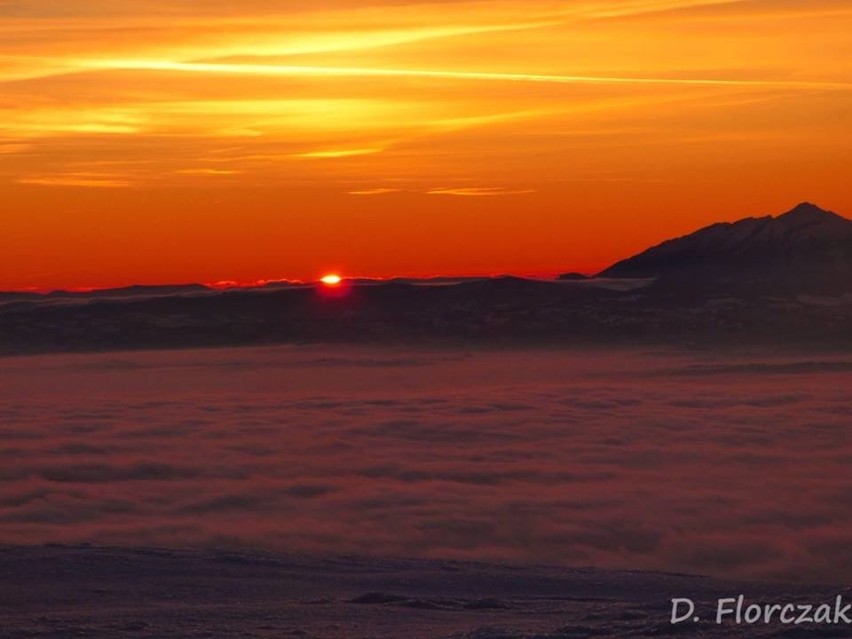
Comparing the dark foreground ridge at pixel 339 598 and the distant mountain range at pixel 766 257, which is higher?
the distant mountain range at pixel 766 257

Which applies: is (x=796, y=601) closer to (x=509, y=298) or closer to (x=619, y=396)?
(x=619, y=396)

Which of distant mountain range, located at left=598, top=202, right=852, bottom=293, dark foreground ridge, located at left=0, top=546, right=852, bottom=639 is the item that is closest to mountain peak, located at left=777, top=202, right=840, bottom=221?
distant mountain range, located at left=598, top=202, right=852, bottom=293

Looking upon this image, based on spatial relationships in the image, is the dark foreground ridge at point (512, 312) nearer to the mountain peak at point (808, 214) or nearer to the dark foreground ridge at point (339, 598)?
the mountain peak at point (808, 214)

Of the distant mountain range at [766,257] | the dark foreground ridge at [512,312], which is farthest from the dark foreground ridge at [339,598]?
the distant mountain range at [766,257]

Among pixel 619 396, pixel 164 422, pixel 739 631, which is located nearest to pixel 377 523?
pixel 739 631

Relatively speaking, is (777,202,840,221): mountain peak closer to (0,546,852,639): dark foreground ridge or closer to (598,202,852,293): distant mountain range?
(598,202,852,293): distant mountain range

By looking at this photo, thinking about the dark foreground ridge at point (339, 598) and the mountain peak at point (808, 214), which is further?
the mountain peak at point (808, 214)
